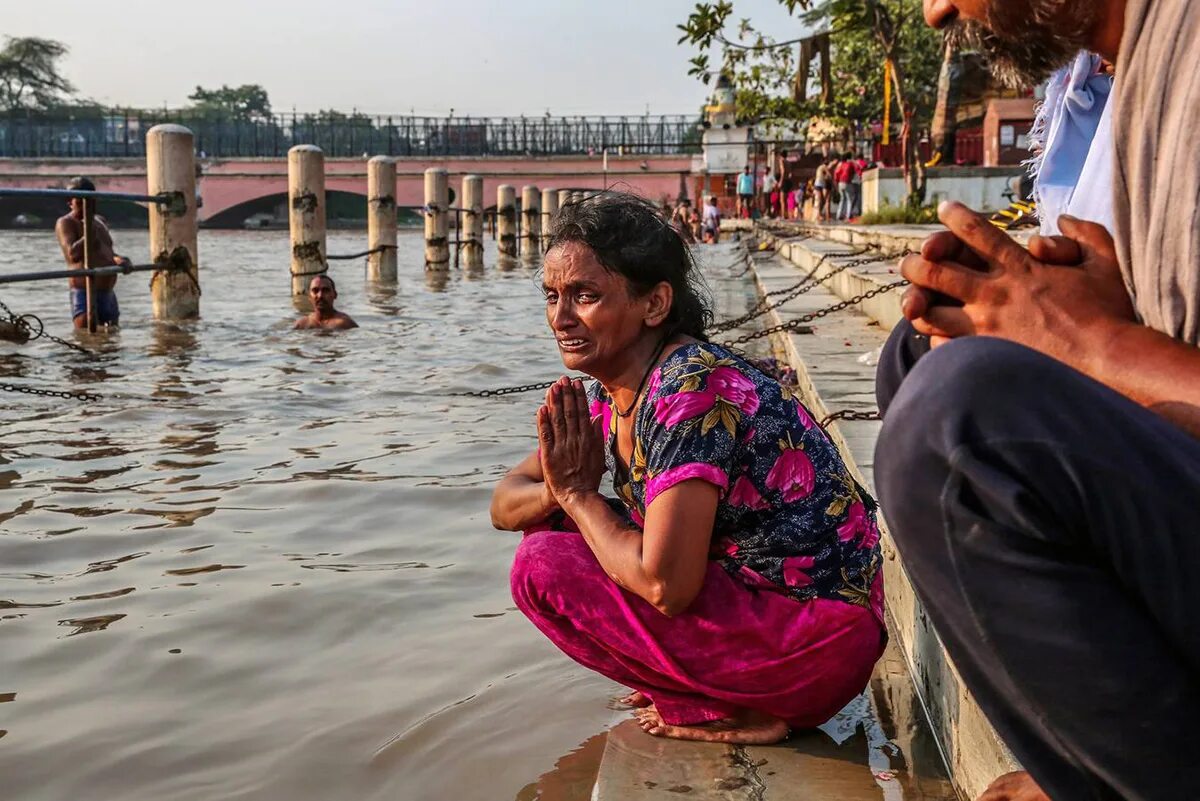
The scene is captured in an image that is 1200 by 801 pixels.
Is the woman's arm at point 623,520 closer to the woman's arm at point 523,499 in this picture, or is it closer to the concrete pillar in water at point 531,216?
the woman's arm at point 523,499

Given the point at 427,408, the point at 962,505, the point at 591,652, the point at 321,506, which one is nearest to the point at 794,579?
the point at 591,652

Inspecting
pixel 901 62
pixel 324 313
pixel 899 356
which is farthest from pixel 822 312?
pixel 901 62

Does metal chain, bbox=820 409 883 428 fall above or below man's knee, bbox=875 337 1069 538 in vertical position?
below

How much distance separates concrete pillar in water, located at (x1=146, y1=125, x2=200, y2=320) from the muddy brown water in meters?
3.77

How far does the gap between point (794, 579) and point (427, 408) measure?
15.9 ft

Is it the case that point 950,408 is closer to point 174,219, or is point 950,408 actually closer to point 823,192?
point 174,219

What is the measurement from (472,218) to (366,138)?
109 feet

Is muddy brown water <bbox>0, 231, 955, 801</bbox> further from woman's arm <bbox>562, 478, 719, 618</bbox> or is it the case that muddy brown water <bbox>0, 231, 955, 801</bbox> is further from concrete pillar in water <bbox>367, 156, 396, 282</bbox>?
concrete pillar in water <bbox>367, 156, 396, 282</bbox>

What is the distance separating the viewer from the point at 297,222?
14.6 metres

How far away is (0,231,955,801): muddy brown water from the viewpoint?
2467 millimetres

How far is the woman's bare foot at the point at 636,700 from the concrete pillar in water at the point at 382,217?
16029 mm

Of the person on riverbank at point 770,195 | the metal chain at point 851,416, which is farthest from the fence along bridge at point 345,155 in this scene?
the metal chain at point 851,416

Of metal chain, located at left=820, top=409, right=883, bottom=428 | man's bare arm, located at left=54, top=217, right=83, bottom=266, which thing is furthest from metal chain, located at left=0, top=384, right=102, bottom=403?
metal chain, located at left=820, top=409, right=883, bottom=428

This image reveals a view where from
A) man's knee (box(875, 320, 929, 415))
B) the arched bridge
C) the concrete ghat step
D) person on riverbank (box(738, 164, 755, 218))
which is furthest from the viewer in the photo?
the arched bridge
